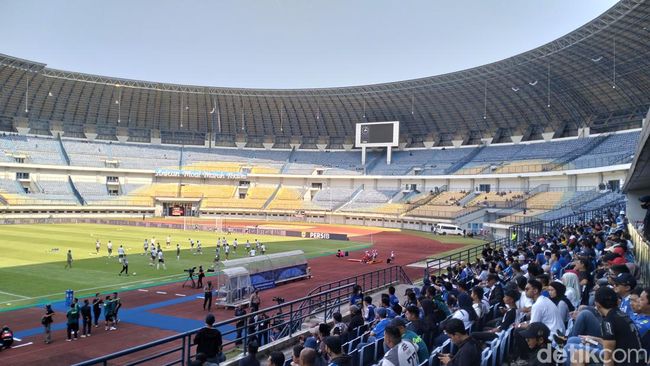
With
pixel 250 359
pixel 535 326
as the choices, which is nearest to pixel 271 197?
pixel 250 359

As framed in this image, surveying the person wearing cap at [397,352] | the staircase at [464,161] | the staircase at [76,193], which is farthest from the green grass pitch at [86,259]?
the staircase at [464,161]

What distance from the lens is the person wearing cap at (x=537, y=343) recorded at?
5438 mm

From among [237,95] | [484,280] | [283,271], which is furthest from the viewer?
[237,95]

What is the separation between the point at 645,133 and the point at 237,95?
79.3 metres

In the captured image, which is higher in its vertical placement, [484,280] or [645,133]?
[645,133]

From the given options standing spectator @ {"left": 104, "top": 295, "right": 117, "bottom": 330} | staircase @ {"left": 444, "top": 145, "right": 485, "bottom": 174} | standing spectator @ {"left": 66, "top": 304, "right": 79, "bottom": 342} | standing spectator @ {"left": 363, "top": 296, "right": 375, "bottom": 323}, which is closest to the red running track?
standing spectator @ {"left": 104, "top": 295, "right": 117, "bottom": 330}

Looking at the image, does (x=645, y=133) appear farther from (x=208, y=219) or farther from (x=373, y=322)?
(x=208, y=219)

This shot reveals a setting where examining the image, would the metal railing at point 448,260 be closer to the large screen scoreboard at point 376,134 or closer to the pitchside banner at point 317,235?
the pitchside banner at point 317,235

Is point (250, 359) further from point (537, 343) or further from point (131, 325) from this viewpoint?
point (131, 325)

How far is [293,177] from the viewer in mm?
90812

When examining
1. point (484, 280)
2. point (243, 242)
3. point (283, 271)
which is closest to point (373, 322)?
point (484, 280)

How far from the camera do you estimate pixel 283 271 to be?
28422 mm

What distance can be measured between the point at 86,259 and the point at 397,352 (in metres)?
34.5

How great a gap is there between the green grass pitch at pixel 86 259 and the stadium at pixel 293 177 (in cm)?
23
